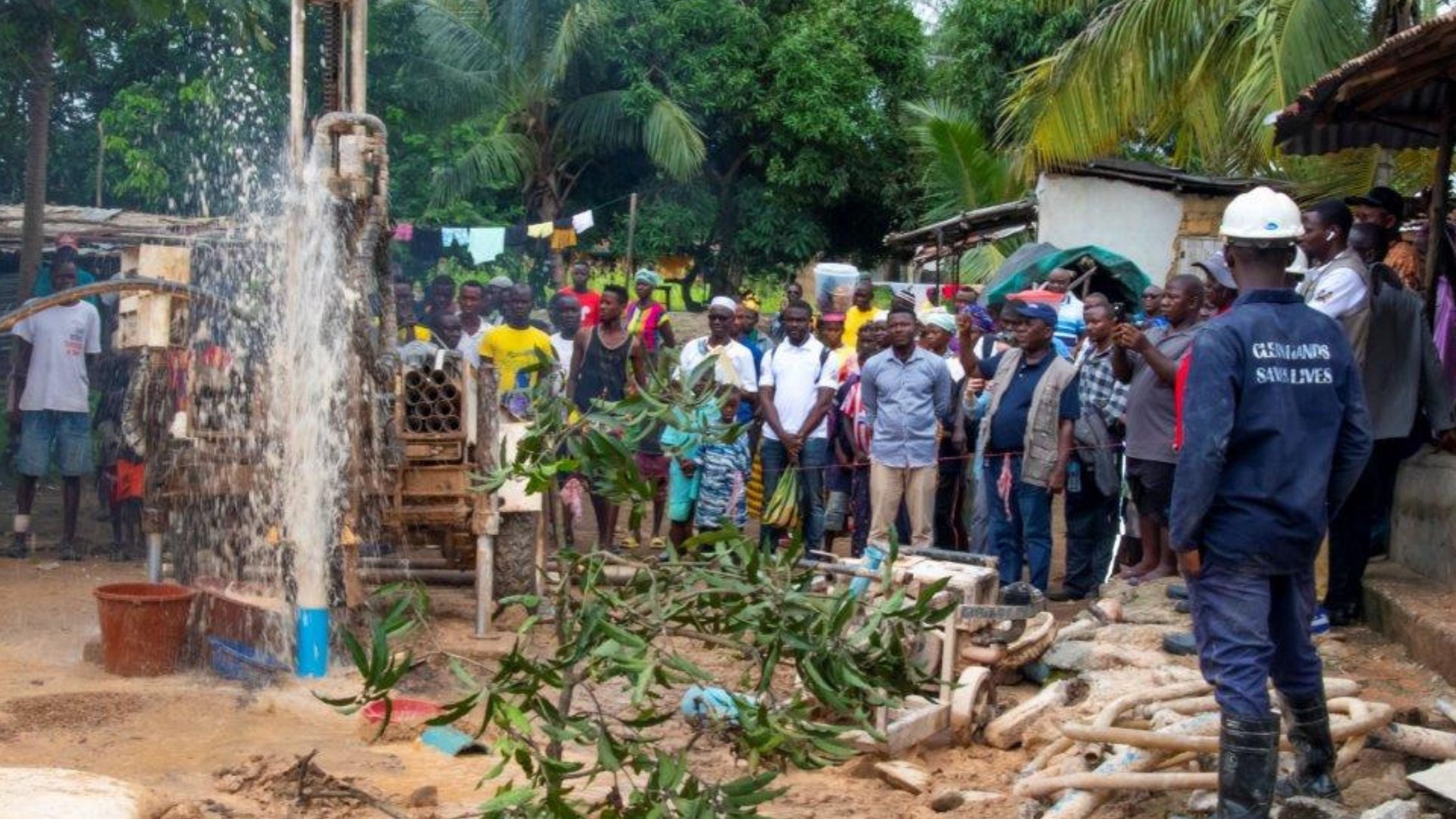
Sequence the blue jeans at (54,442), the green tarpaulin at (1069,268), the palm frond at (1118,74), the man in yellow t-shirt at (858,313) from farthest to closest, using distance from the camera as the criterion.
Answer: the green tarpaulin at (1069,268), the man in yellow t-shirt at (858,313), the palm frond at (1118,74), the blue jeans at (54,442)

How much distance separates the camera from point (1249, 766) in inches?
189

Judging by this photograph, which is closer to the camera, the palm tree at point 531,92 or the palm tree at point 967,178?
the palm tree at point 967,178

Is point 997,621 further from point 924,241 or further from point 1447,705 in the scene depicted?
point 924,241

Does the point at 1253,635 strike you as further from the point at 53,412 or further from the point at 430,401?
the point at 53,412

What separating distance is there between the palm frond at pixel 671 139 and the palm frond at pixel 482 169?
6.04 feet

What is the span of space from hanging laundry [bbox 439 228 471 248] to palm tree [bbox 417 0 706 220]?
1.41 metres

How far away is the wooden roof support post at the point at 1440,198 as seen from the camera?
812cm

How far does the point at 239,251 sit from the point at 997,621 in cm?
540


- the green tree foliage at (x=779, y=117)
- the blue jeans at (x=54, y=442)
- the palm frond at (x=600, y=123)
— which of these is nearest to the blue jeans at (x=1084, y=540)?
the blue jeans at (x=54, y=442)

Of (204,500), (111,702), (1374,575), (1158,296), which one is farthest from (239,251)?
(1374,575)

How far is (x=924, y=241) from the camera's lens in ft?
64.3

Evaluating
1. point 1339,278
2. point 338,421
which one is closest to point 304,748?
point 338,421

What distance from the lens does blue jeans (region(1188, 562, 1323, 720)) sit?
479 centimetres

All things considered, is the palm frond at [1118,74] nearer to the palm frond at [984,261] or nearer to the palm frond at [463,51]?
the palm frond at [984,261]
